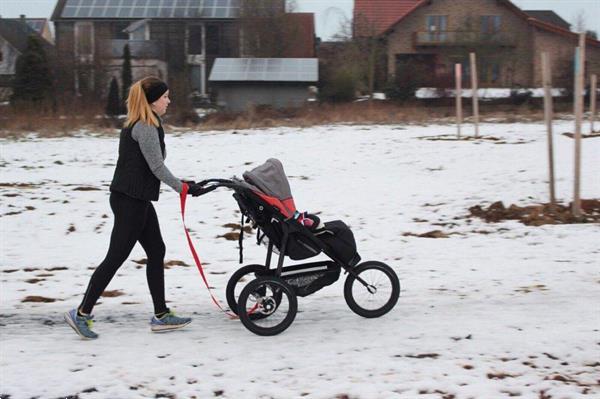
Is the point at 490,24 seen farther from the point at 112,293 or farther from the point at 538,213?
the point at 112,293

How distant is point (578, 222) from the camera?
9352mm

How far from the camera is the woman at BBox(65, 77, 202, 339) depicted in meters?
5.10

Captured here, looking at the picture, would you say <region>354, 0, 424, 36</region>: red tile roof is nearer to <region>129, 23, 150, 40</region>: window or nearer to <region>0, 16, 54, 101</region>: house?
<region>129, 23, 150, 40</region>: window

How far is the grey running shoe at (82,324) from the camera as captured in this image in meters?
5.30

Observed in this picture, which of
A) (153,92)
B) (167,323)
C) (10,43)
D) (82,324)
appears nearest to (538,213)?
(167,323)

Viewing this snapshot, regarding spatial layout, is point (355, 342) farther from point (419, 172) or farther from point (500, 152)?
point (500, 152)

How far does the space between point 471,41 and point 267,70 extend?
11.8 meters

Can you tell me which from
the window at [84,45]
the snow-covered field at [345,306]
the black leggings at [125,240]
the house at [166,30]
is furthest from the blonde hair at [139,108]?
the house at [166,30]

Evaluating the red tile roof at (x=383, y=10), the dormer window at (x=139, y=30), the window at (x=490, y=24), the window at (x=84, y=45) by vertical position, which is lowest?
the window at (x=84, y=45)

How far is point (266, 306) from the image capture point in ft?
18.3

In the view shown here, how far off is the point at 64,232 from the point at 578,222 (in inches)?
254

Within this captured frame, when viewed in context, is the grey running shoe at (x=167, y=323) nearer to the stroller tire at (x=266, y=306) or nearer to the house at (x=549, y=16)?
the stroller tire at (x=266, y=306)

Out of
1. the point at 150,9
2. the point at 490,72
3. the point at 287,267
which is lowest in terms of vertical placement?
the point at 287,267

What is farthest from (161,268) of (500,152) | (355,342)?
(500,152)
